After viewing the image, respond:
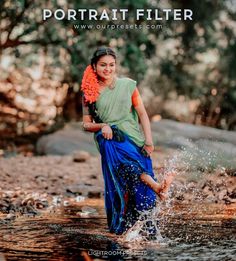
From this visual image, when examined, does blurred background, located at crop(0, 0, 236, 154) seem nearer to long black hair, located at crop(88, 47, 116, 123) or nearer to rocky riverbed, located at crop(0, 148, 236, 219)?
rocky riverbed, located at crop(0, 148, 236, 219)

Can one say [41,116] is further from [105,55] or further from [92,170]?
[105,55]

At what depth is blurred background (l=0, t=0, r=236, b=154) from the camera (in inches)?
477

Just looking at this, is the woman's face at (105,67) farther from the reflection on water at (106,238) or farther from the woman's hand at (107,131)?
the reflection on water at (106,238)

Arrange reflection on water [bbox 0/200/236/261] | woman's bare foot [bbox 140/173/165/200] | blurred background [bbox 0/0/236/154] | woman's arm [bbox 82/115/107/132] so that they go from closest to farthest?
reflection on water [bbox 0/200/236/261] → woman's bare foot [bbox 140/173/165/200] → woman's arm [bbox 82/115/107/132] → blurred background [bbox 0/0/236/154]

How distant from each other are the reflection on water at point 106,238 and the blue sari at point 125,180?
191 millimetres

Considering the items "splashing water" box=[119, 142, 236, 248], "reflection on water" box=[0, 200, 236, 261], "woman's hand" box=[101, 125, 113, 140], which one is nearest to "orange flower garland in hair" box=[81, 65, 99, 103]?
"woman's hand" box=[101, 125, 113, 140]

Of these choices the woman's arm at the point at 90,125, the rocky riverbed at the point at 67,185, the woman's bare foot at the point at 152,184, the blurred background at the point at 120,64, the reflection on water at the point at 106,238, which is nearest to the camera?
the reflection on water at the point at 106,238

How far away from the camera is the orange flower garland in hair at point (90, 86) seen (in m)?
4.79

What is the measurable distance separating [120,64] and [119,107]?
814 centimetres

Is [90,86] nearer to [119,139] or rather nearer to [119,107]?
[119,107]

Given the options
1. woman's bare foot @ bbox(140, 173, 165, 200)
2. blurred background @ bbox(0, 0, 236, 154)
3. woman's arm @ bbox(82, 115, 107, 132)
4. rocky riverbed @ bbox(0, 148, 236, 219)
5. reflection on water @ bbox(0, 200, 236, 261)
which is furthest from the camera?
blurred background @ bbox(0, 0, 236, 154)

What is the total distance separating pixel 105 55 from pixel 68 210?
87.8 inches

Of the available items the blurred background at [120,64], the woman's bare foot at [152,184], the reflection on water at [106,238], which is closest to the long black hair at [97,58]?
the woman's bare foot at [152,184]

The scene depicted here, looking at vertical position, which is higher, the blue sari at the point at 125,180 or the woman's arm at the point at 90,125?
the woman's arm at the point at 90,125
